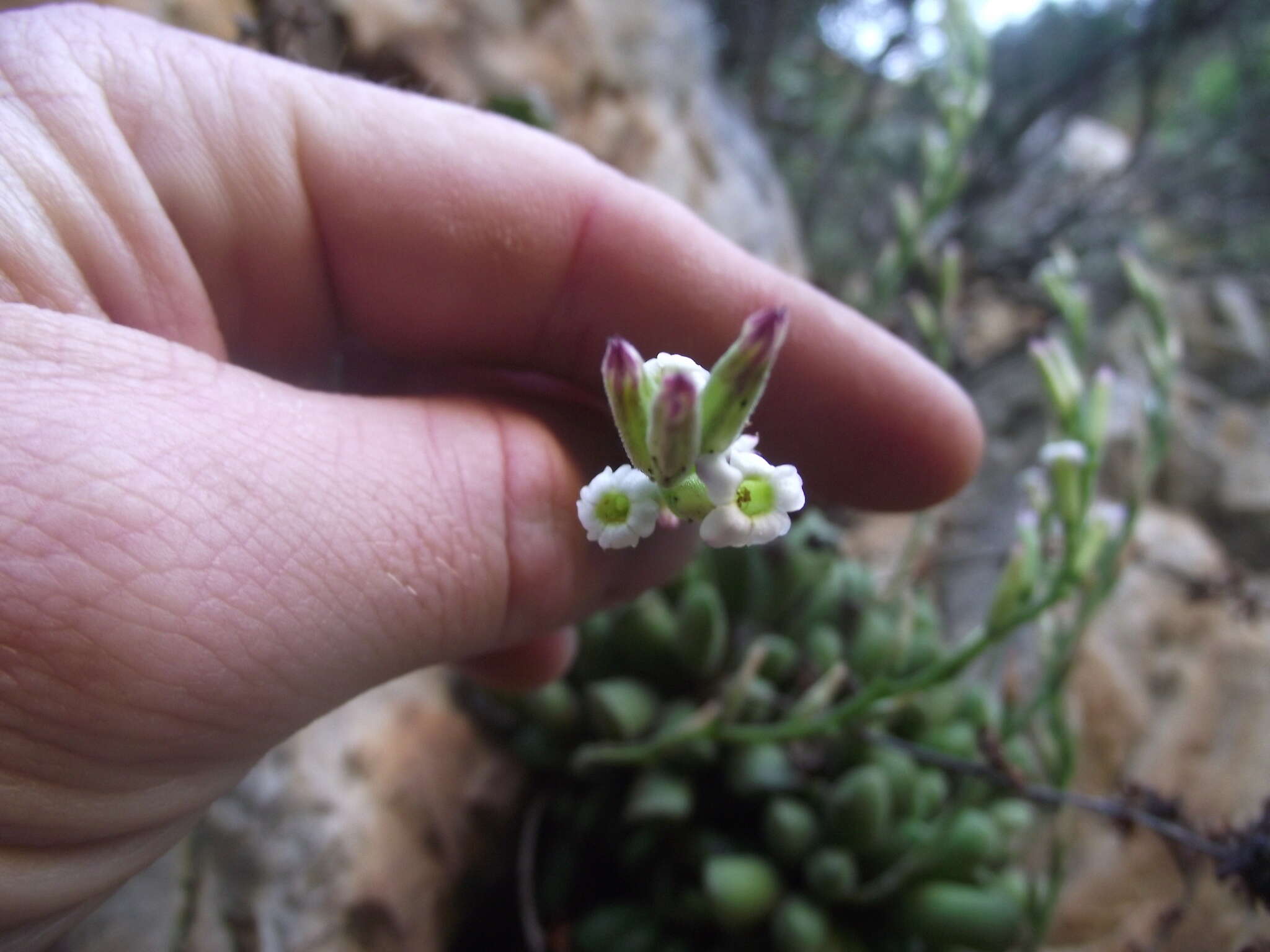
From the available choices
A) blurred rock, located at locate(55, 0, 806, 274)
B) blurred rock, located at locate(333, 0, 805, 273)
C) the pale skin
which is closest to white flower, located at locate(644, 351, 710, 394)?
the pale skin

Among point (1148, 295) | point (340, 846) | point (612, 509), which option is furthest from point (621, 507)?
point (1148, 295)

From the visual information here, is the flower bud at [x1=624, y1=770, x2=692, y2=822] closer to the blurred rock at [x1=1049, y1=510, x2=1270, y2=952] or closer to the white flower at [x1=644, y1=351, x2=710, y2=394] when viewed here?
the blurred rock at [x1=1049, y1=510, x2=1270, y2=952]

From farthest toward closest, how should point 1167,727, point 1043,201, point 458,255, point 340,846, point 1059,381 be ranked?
point 1043,201 < point 1167,727 < point 340,846 < point 1059,381 < point 458,255

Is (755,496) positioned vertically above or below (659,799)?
above

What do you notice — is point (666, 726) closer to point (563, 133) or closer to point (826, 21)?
point (563, 133)

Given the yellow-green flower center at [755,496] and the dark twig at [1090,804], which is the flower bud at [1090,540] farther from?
the yellow-green flower center at [755,496]

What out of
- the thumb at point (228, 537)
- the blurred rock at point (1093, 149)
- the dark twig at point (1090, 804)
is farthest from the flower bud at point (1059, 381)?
the blurred rock at point (1093, 149)

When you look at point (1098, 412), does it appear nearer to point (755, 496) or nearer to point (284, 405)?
point (755, 496)

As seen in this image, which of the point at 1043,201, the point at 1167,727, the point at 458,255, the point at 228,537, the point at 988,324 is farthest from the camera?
the point at 988,324
